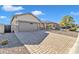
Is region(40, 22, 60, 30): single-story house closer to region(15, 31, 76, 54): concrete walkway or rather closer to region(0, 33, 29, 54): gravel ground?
region(15, 31, 76, 54): concrete walkway

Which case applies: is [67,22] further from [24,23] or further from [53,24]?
[24,23]

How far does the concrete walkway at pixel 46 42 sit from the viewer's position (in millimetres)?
4074

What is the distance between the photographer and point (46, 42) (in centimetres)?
422

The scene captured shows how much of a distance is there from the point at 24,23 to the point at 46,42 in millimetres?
667

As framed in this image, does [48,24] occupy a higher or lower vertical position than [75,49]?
higher

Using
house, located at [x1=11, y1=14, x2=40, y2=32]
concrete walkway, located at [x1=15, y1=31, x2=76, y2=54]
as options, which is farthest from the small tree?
house, located at [x1=11, y1=14, x2=40, y2=32]

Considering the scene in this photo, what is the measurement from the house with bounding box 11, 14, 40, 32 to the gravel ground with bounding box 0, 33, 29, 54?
19cm

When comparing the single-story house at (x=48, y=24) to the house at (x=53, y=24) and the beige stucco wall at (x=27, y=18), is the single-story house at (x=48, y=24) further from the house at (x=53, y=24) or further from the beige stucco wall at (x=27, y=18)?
the beige stucco wall at (x=27, y=18)

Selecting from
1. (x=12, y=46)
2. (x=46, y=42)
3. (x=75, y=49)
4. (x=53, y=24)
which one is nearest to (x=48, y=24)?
(x=53, y=24)

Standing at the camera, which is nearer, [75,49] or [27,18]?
[75,49]

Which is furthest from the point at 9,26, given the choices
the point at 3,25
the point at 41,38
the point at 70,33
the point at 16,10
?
the point at 70,33

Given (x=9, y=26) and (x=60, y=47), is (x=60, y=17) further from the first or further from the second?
(x=9, y=26)

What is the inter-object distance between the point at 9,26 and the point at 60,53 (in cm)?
130
